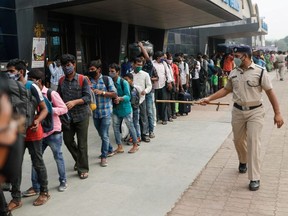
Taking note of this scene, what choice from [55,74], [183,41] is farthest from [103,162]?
[183,41]

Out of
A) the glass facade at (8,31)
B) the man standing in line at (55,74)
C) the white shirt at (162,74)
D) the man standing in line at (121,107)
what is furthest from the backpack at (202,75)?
the man standing in line at (121,107)

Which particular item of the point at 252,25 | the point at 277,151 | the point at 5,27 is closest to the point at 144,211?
the point at 277,151

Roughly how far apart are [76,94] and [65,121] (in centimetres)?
38

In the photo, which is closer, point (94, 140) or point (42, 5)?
point (94, 140)

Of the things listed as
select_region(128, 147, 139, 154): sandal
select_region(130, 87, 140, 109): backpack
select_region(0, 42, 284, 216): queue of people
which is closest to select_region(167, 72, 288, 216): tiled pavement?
select_region(0, 42, 284, 216): queue of people

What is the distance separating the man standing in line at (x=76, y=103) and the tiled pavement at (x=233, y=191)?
153cm

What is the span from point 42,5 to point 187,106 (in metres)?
4.56

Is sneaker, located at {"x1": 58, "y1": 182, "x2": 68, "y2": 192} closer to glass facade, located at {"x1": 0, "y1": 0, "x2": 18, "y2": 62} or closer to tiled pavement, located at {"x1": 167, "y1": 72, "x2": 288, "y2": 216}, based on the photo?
tiled pavement, located at {"x1": 167, "y1": 72, "x2": 288, "y2": 216}

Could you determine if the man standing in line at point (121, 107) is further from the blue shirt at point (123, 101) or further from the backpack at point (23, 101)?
the backpack at point (23, 101)

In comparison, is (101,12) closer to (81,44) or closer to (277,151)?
(81,44)

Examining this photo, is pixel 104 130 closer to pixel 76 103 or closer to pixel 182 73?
pixel 76 103

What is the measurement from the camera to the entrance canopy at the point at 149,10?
9.84m

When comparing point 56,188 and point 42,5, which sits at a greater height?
point 42,5

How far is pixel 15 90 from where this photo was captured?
3320 mm
